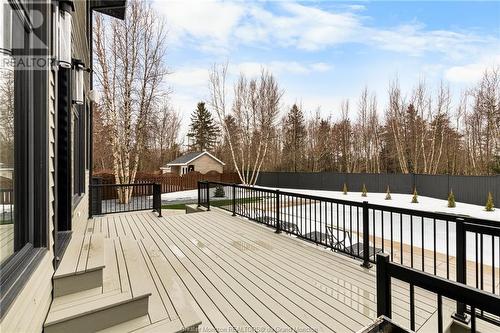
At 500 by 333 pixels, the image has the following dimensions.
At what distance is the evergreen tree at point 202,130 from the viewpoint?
35562 millimetres

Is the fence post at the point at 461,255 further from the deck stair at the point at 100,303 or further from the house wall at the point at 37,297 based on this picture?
the house wall at the point at 37,297

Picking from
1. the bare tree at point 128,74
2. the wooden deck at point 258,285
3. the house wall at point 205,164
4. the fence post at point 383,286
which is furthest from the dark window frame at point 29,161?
the house wall at point 205,164

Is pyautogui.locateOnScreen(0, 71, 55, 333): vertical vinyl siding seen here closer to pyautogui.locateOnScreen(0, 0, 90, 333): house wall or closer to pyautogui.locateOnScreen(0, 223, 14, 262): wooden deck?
pyautogui.locateOnScreen(0, 0, 90, 333): house wall

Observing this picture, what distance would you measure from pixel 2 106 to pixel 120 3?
712 centimetres

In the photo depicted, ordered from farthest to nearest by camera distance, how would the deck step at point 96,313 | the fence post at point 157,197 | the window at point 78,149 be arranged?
the fence post at point 157,197 → the window at point 78,149 → the deck step at point 96,313

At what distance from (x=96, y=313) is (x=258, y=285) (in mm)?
1584

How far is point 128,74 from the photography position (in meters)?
13.0

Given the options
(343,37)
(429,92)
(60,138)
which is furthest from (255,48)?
(60,138)

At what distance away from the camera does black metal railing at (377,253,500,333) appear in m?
0.99

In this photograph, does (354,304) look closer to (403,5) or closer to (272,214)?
(272,214)

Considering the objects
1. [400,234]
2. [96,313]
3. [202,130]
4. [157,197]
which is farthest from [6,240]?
[202,130]

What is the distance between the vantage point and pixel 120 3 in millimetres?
6852

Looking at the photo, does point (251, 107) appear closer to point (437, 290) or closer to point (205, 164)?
point (205, 164)

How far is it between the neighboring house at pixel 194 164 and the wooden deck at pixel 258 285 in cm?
2039
